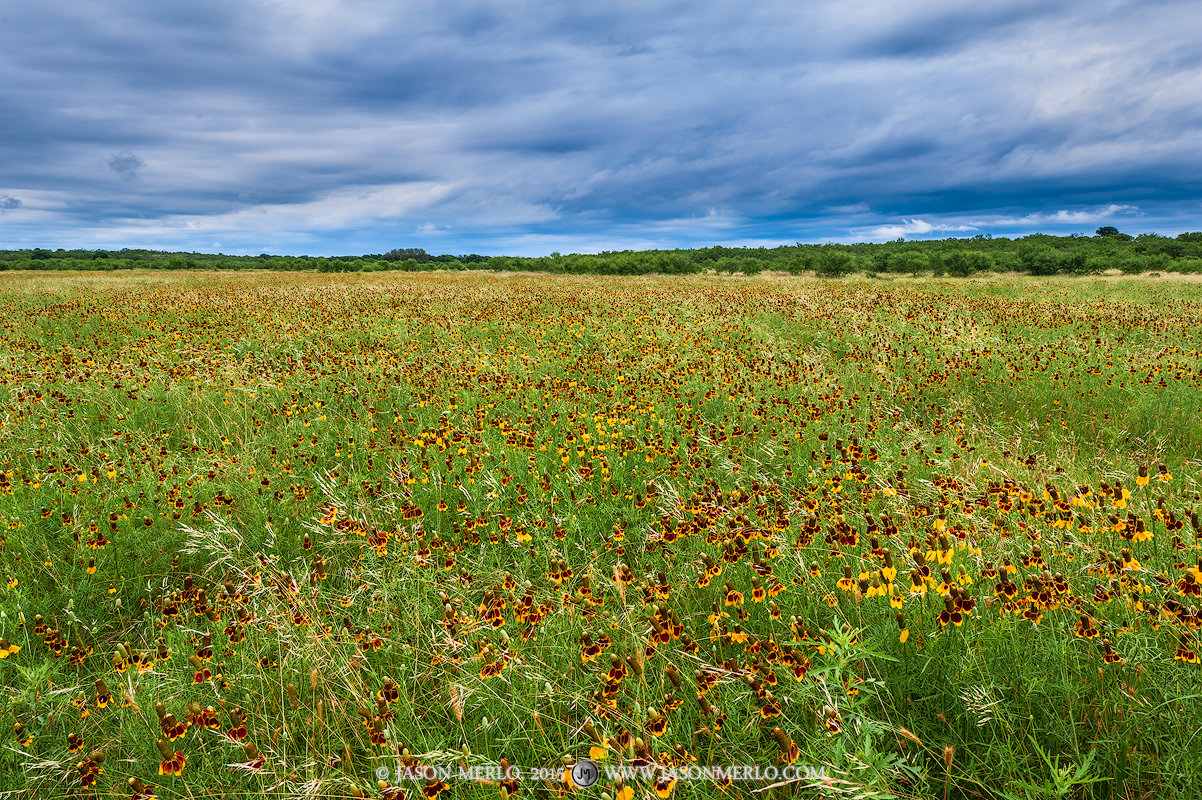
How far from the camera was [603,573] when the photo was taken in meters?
3.19

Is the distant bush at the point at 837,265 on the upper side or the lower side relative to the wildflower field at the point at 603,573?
upper

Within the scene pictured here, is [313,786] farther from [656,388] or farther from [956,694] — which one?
[656,388]

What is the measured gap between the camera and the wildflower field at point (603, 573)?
1.79 metres

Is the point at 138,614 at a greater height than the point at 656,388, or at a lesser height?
lesser

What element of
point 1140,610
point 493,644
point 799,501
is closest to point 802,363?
point 799,501

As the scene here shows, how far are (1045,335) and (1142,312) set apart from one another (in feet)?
15.0

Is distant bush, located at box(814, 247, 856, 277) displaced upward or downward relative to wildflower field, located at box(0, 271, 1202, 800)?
upward

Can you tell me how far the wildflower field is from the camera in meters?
1.79

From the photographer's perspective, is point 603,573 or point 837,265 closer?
point 603,573

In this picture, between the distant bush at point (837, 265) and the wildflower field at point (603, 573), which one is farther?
the distant bush at point (837, 265)

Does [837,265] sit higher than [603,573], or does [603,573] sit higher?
[837,265]

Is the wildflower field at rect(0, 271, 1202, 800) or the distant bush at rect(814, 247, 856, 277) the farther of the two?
the distant bush at rect(814, 247, 856, 277)

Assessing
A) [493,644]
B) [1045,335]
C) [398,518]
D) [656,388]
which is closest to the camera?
[493,644]

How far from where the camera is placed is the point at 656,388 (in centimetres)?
652
